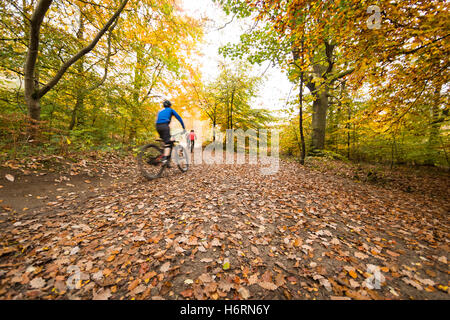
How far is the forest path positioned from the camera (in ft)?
5.50

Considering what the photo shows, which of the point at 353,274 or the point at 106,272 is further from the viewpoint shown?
the point at 353,274

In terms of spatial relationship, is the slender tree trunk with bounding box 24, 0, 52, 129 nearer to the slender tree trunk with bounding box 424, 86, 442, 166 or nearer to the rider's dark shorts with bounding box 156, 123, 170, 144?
the rider's dark shorts with bounding box 156, 123, 170, 144

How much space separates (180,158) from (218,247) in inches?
173

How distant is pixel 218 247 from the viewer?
2.25m

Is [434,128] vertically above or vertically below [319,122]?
below

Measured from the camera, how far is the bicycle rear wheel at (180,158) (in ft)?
19.7

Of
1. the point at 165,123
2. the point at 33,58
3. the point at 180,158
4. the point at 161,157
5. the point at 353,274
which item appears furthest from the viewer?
the point at 180,158

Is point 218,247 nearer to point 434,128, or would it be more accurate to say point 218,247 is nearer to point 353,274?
point 353,274

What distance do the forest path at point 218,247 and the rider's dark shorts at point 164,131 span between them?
6.86ft

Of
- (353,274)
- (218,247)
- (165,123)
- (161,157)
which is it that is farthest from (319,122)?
(218,247)

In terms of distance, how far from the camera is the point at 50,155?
15.6 ft

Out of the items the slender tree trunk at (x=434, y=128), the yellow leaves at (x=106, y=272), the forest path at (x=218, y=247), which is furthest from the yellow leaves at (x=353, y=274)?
the slender tree trunk at (x=434, y=128)

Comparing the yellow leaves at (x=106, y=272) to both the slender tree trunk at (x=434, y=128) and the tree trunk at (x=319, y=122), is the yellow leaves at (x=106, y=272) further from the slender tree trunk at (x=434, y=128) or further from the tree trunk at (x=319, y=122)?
the tree trunk at (x=319, y=122)

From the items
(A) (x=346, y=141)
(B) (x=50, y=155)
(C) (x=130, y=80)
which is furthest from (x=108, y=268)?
(A) (x=346, y=141)
